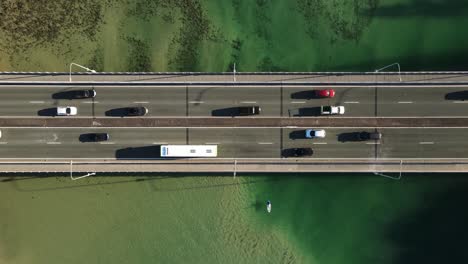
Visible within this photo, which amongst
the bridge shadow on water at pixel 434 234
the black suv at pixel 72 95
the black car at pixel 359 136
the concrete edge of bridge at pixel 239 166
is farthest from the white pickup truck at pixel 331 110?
the black suv at pixel 72 95

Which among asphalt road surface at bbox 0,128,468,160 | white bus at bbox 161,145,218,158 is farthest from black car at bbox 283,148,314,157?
white bus at bbox 161,145,218,158

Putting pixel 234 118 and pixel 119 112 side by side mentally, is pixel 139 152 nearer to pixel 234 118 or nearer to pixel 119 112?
pixel 119 112

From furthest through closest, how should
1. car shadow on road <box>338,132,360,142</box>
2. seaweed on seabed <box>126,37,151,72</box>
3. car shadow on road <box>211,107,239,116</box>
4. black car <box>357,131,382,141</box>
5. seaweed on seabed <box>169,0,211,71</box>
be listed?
seaweed on seabed <box>169,0,211,71</box>
seaweed on seabed <box>126,37,151,72</box>
car shadow on road <box>211,107,239,116</box>
car shadow on road <box>338,132,360,142</box>
black car <box>357,131,382,141</box>

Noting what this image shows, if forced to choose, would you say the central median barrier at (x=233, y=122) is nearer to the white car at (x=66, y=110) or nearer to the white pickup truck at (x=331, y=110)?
the white pickup truck at (x=331, y=110)

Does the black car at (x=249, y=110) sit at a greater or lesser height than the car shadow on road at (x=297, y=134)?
greater

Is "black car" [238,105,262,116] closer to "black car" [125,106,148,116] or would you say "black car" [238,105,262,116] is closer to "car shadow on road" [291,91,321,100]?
"car shadow on road" [291,91,321,100]

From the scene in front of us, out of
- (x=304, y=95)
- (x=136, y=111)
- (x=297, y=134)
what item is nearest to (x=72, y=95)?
(x=136, y=111)
